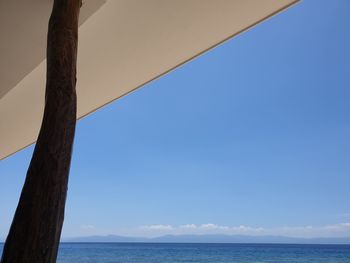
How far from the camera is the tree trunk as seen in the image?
2.16 feet

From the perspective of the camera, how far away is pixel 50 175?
729 mm

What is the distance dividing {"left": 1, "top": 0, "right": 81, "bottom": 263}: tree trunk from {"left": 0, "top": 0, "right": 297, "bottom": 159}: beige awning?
0.69 metres

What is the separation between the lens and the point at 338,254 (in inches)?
889

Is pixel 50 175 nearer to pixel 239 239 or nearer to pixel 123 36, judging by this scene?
pixel 123 36

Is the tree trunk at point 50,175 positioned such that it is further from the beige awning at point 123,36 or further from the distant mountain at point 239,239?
the distant mountain at point 239,239

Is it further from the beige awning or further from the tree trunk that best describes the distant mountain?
the tree trunk

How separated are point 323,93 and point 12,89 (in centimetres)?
2284

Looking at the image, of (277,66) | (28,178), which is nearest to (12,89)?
(28,178)

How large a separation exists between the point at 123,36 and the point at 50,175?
3.87ft

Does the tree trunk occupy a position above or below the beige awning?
below

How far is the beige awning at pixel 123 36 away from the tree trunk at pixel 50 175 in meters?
0.69

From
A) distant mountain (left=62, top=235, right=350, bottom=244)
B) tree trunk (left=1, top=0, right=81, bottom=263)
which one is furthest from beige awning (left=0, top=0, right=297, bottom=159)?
distant mountain (left=62, top=235, right=350, bottom=244)

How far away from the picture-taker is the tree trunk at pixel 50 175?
26.0 inches

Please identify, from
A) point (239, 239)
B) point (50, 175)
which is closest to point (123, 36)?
point (50, 175)
